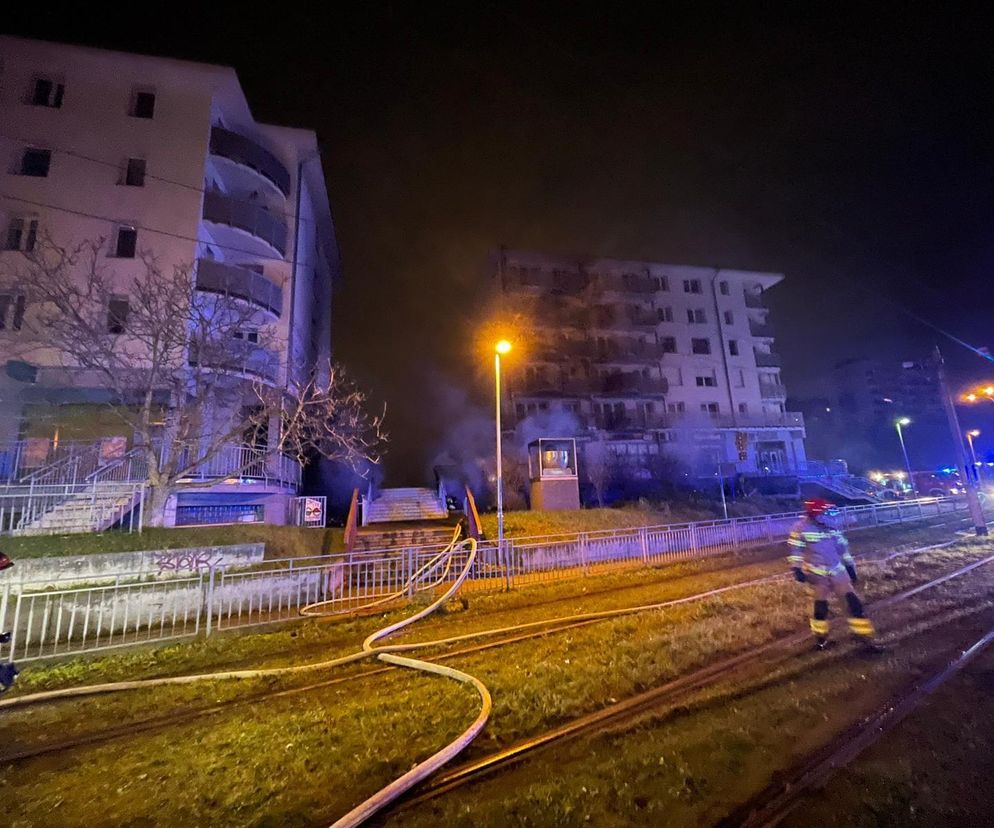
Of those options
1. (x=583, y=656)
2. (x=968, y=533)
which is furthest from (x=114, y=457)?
(x=968, y=533)

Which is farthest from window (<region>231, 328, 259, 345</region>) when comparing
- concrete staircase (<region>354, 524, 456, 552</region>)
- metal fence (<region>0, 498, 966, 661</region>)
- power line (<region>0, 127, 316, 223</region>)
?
metal fence (<region>0, 498, 966, 661</region>)

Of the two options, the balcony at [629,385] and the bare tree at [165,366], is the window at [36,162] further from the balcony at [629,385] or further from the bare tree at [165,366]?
the balcony at [629,385]

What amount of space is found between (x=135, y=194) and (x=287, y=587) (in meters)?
19.3

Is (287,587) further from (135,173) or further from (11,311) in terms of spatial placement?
(135,173)

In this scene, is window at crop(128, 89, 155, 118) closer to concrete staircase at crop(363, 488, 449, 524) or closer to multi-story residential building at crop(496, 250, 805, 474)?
concrete staircase at crop(363, 488, 449, 524)

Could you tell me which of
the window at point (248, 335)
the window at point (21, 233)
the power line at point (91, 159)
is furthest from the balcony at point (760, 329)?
the window at point (21, 233)

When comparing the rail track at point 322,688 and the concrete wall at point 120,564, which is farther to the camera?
the concrete wall at point 120,564

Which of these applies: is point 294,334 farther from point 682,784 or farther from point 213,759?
point 682,784

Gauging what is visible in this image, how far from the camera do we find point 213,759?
4527 millimetres

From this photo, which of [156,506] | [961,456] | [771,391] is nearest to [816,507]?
[156,506]

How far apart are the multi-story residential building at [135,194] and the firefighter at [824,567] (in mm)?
16578

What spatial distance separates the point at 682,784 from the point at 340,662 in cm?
522

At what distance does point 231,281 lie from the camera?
66.5ft

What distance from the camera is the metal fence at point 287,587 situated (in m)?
8.23
